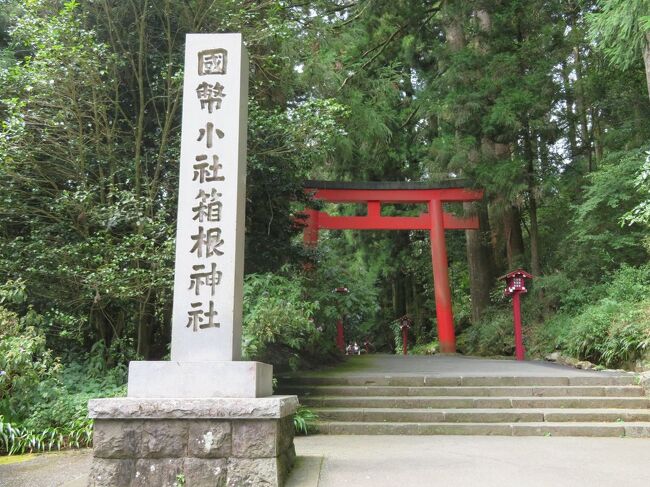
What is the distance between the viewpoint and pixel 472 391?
23.4 ft

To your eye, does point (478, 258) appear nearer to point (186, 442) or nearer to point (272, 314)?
point (272, 314)

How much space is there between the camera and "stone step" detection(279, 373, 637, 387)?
7.25 m

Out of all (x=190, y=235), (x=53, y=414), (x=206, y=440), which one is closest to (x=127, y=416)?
(x=206, y=440)

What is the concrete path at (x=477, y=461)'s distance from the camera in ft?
12.6

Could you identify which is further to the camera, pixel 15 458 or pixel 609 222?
pixel 609 222

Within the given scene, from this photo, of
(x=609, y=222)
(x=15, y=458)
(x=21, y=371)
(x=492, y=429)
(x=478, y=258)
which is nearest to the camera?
(x=15, y=458)

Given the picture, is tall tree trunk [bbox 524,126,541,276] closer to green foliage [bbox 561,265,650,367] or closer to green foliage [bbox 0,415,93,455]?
green foliage [bbox 561,265,650,367]

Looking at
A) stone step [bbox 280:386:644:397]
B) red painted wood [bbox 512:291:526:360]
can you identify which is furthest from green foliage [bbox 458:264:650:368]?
stone step [bbox 280:386:644:397]

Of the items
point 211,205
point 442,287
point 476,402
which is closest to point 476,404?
point 476,402

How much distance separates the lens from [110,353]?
268 inches

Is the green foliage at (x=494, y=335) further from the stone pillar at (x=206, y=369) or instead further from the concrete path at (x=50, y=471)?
the concrete path at (x=50, y=471)

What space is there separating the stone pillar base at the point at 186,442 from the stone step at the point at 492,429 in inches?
109

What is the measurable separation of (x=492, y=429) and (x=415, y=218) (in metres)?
8.39

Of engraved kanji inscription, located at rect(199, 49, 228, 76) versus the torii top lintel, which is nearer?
engraved kanji inscription, located at rect(199, 49, 228, 76)
